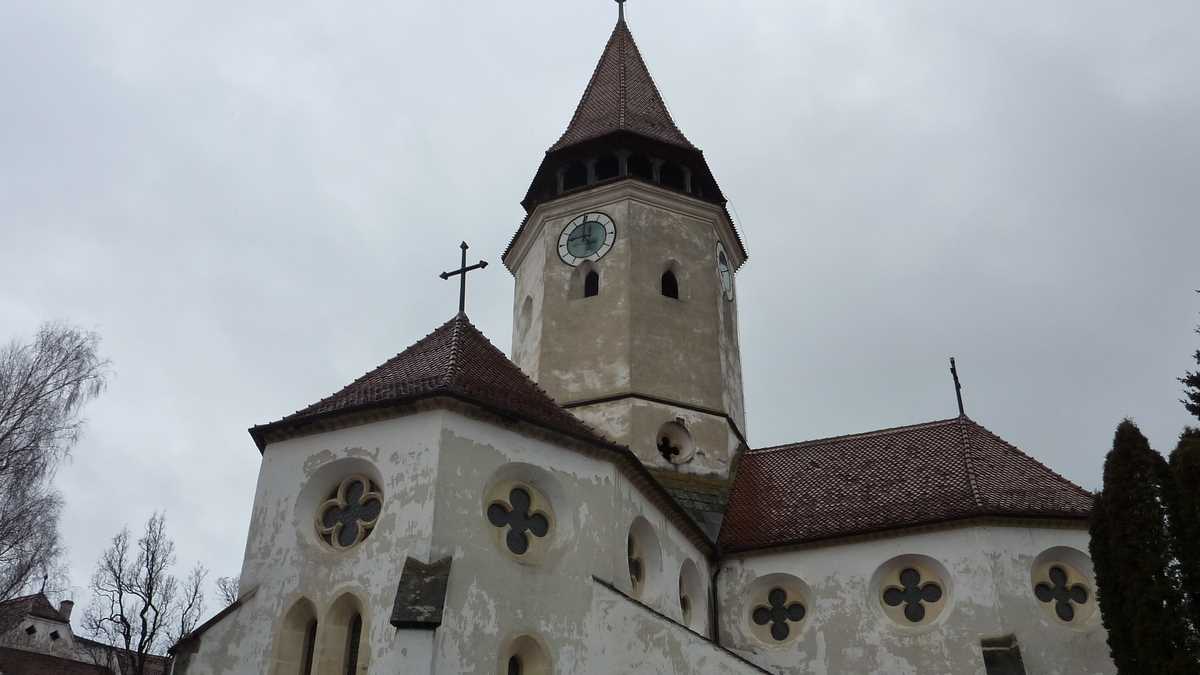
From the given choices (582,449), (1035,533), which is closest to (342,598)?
(582,449)

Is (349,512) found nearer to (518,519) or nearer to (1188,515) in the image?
(518,519)

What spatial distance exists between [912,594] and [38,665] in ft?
85.1

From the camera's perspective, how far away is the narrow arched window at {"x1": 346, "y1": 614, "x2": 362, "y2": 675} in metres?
12.1

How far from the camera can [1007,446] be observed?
19.5 metres

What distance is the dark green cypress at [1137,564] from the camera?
12.5 meters

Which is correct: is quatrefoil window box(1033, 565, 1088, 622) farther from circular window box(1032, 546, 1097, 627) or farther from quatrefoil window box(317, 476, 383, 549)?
quatrefoil window box(317, 476, 383, 549)

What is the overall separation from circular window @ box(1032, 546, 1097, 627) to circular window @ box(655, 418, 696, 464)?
6.80 metres

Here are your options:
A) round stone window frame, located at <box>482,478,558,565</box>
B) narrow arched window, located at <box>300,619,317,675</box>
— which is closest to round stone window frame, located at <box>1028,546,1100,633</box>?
round stone window frame, located at <box>482,478,558,565</box>

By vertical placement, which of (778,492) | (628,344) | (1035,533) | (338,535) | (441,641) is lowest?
(441,641)

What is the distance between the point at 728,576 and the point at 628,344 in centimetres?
520

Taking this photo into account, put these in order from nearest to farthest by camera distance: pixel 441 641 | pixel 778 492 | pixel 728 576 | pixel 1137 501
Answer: pixel 441 641 < pixel 1137 501 < pixel 728 576 < pixel 778 492

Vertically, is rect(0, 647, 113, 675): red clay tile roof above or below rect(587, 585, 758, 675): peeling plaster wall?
above

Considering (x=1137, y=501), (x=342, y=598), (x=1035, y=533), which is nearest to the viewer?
(x=342, y=598)

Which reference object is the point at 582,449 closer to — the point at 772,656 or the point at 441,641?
the point at 441,641
